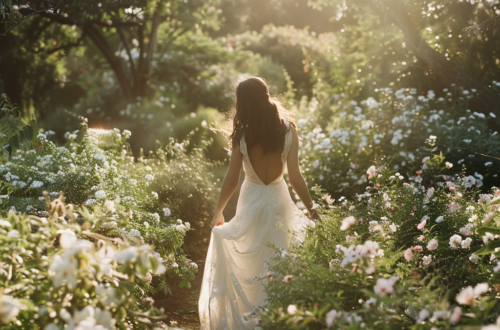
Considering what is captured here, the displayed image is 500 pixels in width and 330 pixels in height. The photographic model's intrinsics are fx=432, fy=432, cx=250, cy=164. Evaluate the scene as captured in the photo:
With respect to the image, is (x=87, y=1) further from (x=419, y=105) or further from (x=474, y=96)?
(x=474, y=96)

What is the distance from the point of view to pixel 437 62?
21.7ft

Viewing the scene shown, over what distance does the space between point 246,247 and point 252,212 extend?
264 mm

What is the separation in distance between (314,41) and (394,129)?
35.6ft

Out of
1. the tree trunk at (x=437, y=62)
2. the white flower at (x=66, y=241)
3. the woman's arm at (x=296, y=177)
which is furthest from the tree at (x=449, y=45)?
the white flower at (x=66, y=241)

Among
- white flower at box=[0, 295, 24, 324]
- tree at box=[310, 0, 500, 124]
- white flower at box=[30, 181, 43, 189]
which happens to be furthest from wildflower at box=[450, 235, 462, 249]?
tree at box=[310, 0, 500, 124]

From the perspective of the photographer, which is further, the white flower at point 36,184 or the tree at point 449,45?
the tree at point 449,45

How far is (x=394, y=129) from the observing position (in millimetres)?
5602

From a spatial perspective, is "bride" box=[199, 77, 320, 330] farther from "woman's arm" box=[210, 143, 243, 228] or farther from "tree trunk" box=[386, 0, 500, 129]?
"tree trunk" box=[386, 0, 500, 129]

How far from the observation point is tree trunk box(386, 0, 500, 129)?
6199 mm

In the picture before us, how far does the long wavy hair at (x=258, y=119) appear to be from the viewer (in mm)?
3061

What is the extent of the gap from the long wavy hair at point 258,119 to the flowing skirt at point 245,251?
13.9 inches

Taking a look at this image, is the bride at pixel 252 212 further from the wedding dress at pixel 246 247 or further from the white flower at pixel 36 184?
the white flower at pixel 36 184

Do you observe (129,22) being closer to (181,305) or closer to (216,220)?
(181,305)

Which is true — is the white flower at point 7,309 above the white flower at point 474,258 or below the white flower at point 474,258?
below
